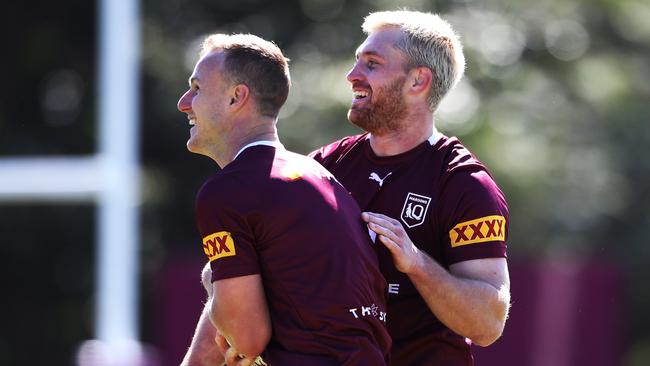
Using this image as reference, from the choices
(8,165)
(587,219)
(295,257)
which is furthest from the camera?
(587,219)

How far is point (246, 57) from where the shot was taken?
4391 mm

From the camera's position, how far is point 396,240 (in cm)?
430

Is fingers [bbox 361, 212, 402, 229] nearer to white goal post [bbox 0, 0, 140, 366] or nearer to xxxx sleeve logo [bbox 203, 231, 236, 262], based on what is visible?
xxxx sleeve logo [bbox 203, 231, 236, 262]

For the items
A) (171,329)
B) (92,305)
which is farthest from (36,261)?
(171,329)

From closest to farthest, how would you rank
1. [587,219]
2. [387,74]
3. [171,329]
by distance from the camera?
[387,74], [171,329], [587,219]

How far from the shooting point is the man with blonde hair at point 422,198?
4.43 m

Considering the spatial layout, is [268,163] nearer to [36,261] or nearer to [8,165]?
[8,165]

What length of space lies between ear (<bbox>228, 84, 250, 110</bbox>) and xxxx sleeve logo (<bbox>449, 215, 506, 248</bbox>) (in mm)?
834

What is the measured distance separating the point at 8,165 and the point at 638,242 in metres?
7.43

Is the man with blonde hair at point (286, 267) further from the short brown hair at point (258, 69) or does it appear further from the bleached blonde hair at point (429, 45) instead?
the bleached blonde hair at point (429, 45)

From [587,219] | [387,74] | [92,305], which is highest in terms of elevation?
[387,74]

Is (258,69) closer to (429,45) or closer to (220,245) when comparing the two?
(220,245)

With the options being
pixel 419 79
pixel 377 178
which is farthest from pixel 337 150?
pixel 419 79

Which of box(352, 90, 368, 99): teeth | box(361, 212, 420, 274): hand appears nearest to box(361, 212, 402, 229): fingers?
box(361, 212, 420, 274): hand
